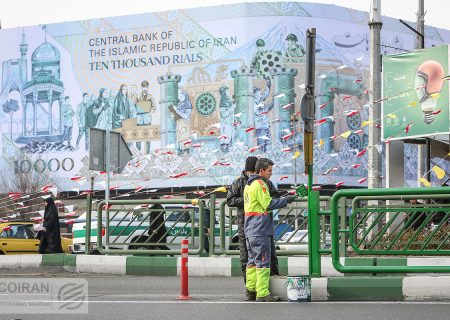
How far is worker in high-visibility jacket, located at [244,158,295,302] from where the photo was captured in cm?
1205

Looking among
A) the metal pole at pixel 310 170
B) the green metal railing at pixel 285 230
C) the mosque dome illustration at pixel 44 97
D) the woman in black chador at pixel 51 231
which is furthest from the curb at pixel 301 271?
the mosque dome illustration at pixel 44 97

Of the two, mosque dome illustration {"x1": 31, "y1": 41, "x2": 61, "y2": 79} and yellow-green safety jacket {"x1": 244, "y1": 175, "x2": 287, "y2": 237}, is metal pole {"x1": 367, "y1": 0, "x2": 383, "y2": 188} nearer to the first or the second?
yellow-green safety jacket {"x1": 244, "y1": 175, "x2": 287, "y2": 237}

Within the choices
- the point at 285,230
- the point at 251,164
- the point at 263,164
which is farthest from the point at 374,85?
the point at 263,164

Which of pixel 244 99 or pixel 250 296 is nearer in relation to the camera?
pixel 250 296

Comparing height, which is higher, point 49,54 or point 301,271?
point 49,54

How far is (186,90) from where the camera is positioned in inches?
3489

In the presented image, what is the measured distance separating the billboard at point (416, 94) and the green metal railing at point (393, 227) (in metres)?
12.0

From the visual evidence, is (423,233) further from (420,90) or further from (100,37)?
(100,37)

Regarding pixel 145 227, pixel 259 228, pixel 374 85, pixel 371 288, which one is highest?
pixel 374 85

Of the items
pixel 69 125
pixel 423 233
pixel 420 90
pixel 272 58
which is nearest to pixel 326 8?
pixel 272 58

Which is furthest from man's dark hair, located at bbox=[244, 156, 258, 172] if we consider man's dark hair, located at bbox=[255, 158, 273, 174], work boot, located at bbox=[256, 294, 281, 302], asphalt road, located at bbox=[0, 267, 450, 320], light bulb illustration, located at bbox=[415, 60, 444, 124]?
light bulb illustration, located at bbox=[415, 60, 444, 124]

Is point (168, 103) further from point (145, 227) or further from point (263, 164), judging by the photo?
point (263, 164)

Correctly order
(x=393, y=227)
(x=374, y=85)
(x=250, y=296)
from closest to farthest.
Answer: (x=250, y=296), (x=393, y=227), (x=374, y=85)

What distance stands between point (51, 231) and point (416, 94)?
10051 mm
